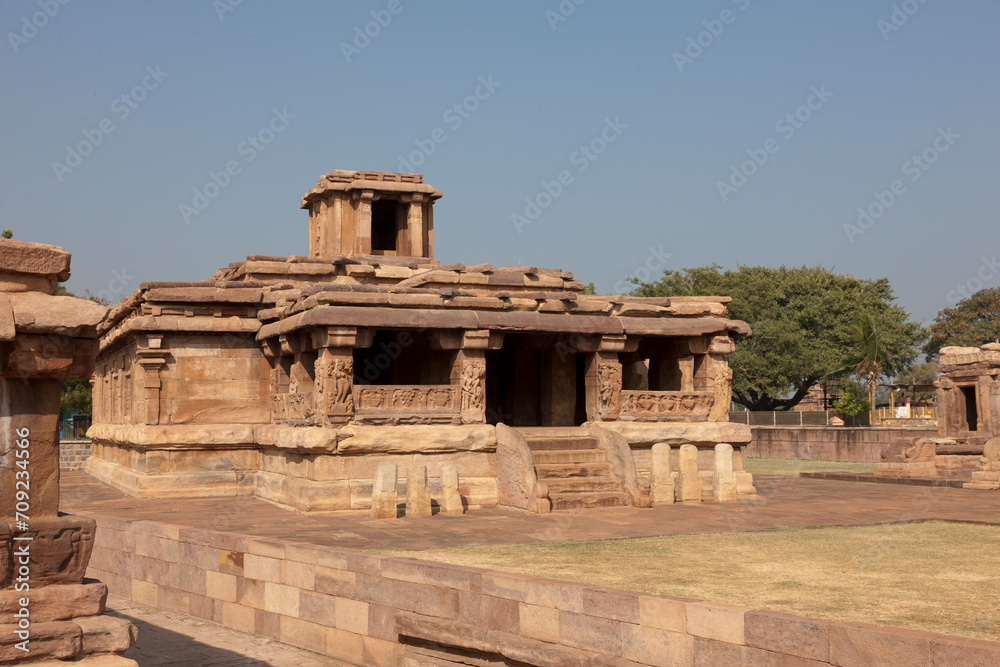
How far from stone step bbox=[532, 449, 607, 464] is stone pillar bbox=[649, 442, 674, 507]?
33.4 inches

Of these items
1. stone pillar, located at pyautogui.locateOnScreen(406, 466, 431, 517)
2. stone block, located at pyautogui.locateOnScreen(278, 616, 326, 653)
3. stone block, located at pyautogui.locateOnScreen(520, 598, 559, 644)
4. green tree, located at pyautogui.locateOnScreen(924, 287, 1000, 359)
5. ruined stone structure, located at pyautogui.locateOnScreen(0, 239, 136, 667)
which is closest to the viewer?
ruined stone structure, located at pyautogui.locateOnScreen(0, 239, 136, 667)

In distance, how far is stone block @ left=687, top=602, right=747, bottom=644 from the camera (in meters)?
6.06

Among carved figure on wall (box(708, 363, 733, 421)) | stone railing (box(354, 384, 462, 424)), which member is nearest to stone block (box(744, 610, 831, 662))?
stone railing (box(354, 384, 462, 424))

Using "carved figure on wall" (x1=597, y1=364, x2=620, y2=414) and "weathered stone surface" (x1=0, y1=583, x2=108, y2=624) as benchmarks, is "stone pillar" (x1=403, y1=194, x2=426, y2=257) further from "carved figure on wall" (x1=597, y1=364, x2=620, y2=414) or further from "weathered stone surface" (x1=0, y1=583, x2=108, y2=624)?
"weathered stone surface" (x1=0, y1=583, x2=108, y2=624)

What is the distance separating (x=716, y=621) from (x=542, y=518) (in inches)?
233

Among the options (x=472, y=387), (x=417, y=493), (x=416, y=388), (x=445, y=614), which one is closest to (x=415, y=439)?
(x=416, y=388)

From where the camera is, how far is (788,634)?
5.80 meters

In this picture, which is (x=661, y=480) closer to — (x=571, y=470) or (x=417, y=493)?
(x=571, y=470)

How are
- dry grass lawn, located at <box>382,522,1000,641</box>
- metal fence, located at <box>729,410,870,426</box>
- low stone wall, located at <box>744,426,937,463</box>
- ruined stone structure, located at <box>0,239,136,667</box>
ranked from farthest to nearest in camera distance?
metal fence, located at <box>729,410,870,426</box>, low stone wall, located at <box>744,426,937,463</box>, dry grass lawn, located at <box>382,522,1000,641</box>, ruined stone structure, located at <box>0,239,136,667</box>

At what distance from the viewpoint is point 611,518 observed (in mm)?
11883

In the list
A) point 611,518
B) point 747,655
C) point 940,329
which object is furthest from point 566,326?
point 940,329

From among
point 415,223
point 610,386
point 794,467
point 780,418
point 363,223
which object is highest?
point 415,223

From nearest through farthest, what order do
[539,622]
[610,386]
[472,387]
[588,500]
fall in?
[539,622] < [588,500] < [472,387] < [610,386]

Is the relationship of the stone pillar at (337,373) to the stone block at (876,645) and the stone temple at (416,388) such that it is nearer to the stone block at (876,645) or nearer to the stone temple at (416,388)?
the stone temple at (416,388)
